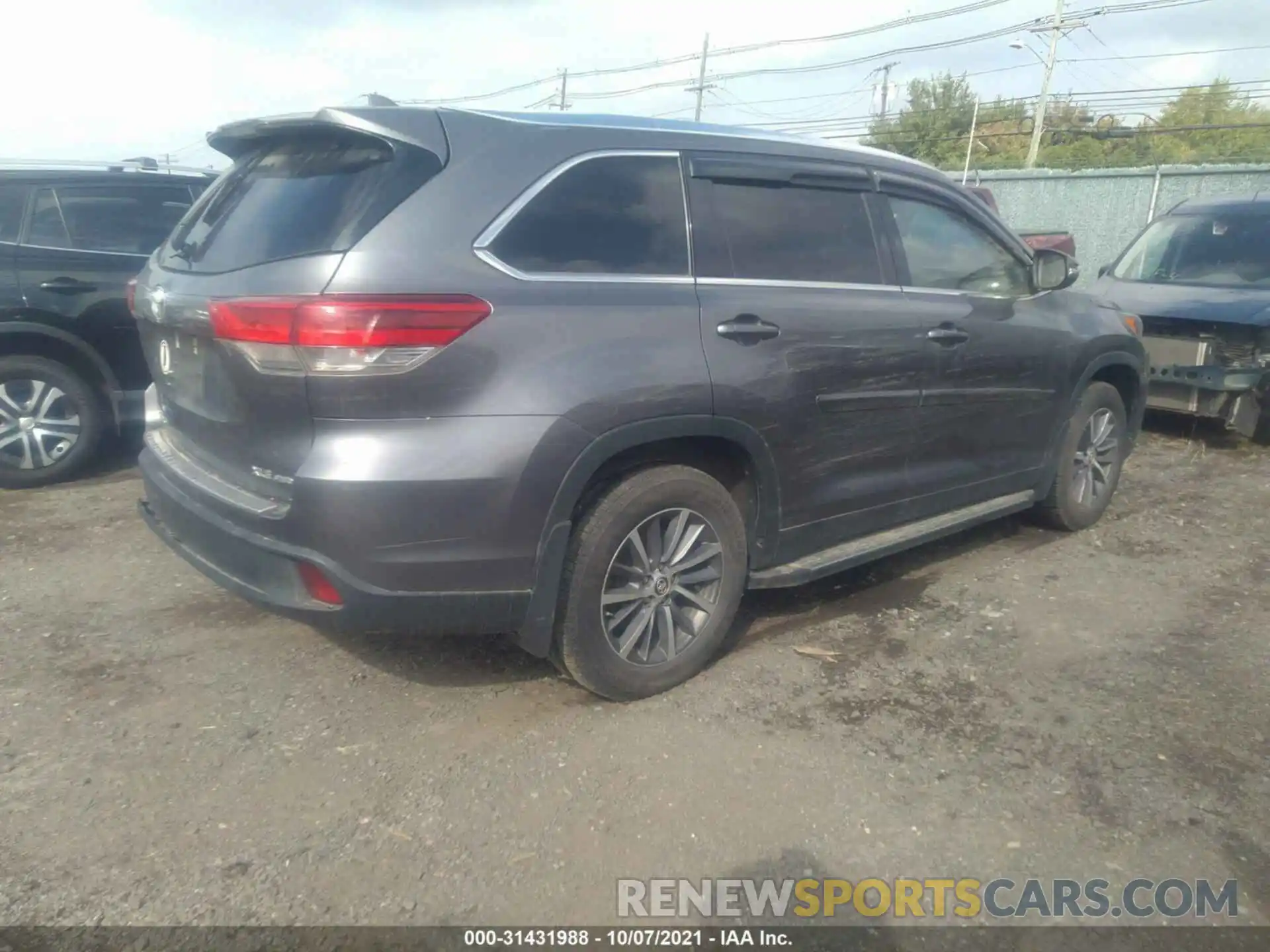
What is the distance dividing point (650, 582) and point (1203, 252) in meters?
6.93

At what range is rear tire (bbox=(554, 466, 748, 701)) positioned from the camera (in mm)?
3230

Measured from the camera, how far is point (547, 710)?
346cm

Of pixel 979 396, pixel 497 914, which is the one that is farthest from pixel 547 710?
pixel 979 396

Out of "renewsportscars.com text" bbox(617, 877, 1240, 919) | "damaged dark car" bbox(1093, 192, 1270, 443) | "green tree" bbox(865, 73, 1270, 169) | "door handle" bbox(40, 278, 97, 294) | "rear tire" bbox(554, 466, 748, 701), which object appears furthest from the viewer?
"green tree" bbox(865, 73, 1270, 169)

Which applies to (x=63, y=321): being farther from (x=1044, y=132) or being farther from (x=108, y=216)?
(x=1044, y=132)

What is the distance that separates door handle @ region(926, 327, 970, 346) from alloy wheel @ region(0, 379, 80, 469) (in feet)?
15.8

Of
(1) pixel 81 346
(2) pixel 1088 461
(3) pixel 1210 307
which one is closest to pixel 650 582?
(2) pixel 1088 461

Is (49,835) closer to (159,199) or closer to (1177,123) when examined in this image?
(159,199)

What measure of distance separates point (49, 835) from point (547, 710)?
1.51 m

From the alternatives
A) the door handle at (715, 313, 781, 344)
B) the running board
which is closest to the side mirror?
the running board

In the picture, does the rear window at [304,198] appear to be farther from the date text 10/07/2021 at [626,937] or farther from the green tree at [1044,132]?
the green tree at [1044,132]

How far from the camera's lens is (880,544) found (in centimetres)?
416

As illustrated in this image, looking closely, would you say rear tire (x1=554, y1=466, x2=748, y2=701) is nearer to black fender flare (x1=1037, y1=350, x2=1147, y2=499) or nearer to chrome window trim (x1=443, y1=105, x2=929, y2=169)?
chrome window trim (x1=443, y1=105, x2=929, y2=169)

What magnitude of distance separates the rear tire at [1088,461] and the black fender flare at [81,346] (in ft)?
17.5
